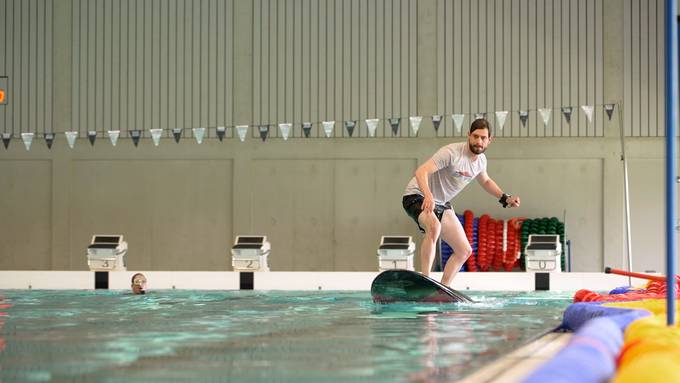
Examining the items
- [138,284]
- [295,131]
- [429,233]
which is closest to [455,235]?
[429,233]

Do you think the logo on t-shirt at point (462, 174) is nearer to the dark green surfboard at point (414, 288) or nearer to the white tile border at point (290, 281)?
the dark green surfboard at point (414, 288)

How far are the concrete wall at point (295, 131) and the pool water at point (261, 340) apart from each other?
386 inches

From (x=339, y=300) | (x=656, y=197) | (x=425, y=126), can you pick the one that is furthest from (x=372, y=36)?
(x=339, y=300)

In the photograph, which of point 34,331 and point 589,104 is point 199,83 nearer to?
point 589,104

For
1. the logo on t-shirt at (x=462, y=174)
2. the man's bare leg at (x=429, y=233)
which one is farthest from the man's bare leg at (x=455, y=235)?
the logo on t-shirt at (x=462, y=174)

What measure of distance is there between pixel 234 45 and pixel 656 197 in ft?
26.3

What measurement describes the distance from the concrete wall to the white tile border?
17.5ft

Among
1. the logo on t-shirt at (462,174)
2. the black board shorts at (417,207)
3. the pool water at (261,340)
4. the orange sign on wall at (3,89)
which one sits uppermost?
the orange sign on wall at (3,89)

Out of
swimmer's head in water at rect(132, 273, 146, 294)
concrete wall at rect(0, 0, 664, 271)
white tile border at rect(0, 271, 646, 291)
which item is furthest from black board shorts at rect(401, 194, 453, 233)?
concrete wall at rect(0, 0, 664, 271)

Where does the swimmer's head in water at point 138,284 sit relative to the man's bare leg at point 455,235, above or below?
below

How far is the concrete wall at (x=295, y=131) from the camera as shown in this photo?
17.3 m

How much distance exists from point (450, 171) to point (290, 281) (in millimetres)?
4574

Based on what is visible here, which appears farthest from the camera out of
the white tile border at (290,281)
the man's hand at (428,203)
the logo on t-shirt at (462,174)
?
the white tile border at (290,281)

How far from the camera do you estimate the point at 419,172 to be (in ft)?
25.1
